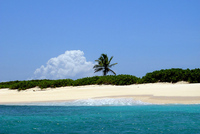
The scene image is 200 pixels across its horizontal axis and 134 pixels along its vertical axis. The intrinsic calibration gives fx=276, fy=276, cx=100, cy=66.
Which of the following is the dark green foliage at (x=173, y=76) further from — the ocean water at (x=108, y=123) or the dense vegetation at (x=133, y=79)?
the ocean water at (x=108, y=123)

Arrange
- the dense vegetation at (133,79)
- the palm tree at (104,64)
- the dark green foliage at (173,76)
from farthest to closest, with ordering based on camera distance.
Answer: the palm tree at (104,64) → the dense vegetation at (133,79) → the dark green foliage at (173,76)

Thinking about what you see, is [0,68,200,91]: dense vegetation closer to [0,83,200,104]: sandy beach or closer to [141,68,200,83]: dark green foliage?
[141,68,200,83]: dark green foliage

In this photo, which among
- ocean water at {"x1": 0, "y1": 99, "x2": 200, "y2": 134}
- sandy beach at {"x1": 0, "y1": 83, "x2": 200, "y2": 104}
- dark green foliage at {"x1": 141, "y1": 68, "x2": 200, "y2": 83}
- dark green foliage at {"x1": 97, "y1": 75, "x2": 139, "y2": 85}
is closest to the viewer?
ocean water at {"x1": 0, "y1": 99, "x2": 200, "y2": 134}

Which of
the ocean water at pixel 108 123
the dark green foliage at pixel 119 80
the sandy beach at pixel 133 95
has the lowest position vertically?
the ocean water at pixel 108 123

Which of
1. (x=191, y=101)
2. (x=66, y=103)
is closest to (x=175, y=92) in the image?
(x=191, y=101)

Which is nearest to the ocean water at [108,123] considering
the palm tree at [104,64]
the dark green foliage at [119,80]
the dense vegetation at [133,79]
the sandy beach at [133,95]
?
the sandy beach at [133,95]

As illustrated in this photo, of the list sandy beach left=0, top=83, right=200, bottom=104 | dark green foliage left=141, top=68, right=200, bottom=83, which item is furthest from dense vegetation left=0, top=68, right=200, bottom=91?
sandy beach left=0, top=83, right=200, bottom=104

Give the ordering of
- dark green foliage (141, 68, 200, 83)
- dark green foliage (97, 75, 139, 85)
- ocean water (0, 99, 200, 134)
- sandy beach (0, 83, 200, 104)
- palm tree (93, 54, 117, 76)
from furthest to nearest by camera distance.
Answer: palm tree (93, 54, 117, 76), dark green foliage (97, 75, 139, 85), dark green foliage (141, 68, 200, 83), sandy beach (0, 83, 200, 104), ocean water (0, 99, 200, 134)

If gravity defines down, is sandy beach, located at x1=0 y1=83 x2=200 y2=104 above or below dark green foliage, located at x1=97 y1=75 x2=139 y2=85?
below

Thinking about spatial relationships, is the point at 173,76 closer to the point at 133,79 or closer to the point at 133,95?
the point at 133,79

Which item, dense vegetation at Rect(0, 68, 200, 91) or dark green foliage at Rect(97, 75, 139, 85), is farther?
dark green foliage at Rect(97, 75, 139, 85)

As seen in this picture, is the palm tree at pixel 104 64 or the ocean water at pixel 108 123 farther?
the palm tree at pixel 104 64

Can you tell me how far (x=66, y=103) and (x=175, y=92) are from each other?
36.5 feet

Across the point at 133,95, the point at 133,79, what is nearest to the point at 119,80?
the point at 133,79
